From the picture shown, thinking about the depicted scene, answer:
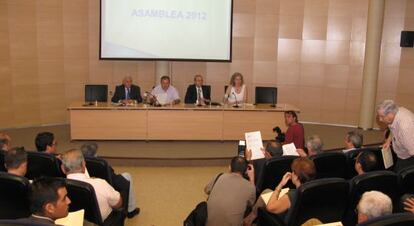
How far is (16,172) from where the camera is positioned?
380 centimetres

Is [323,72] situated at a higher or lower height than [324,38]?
lower

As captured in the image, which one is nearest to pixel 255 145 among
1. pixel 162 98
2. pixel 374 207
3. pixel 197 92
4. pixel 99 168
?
pixel 99 168

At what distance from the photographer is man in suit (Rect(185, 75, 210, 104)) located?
8.43 m

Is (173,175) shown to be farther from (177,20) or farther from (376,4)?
(376,4)

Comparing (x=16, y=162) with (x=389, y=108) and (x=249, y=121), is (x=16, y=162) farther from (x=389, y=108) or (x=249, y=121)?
(x=249, y=121)

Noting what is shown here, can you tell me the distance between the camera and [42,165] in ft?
14.0

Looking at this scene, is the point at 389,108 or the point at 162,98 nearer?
the point at 389,108

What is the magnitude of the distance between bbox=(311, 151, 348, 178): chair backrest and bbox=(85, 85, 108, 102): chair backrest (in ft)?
17.0

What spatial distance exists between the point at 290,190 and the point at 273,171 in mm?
728

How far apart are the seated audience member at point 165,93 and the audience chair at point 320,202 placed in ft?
15.8

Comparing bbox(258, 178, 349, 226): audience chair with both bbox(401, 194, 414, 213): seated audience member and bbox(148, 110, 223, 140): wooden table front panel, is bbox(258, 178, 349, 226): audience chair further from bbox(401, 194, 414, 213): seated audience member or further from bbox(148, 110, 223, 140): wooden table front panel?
bbox(148, 110, 223, 140): wooden table front panel

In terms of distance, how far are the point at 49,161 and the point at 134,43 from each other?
5.54 m

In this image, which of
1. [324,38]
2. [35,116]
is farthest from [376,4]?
[35,116]

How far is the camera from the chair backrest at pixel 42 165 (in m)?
4.24
